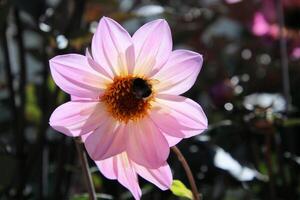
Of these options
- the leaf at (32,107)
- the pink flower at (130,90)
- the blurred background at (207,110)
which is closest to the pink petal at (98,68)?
the pink flower at (130,90)

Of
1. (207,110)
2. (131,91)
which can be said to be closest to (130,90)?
(131,91)

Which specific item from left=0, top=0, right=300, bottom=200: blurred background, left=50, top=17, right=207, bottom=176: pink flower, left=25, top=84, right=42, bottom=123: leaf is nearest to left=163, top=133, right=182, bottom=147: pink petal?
left=50, top=17, right=207, bottom=176: pink flower

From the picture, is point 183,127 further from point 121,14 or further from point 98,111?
point 121,14

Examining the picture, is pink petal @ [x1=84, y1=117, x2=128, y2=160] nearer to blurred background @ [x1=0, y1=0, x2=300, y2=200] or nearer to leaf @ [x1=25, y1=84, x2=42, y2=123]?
blurred background @ [x1=0, y1=0, x2=300, y2=200]

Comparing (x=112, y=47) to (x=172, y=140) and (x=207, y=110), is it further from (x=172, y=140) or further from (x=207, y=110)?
(x=207, y=110)

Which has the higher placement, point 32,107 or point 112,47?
point 112,47

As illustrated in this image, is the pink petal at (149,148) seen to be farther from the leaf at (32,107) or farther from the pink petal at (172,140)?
the leaf at (32,107)
